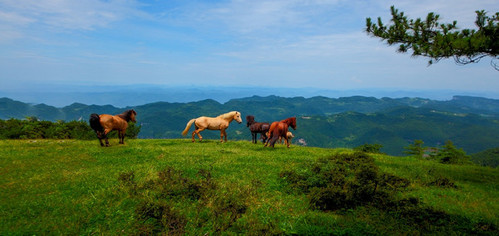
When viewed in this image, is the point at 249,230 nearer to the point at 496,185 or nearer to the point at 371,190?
the point at 371,190

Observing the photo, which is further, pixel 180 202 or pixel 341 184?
pixel 341 184

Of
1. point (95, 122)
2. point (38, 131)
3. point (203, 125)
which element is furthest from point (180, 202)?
point (38, 131)

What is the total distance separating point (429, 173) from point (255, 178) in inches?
345

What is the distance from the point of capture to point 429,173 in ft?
37.7

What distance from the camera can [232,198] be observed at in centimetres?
757

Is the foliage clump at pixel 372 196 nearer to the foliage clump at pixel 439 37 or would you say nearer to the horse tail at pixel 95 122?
the foliage clump at pixel 439 37

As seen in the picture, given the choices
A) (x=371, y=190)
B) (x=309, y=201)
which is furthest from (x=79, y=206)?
(x=371, y=190)

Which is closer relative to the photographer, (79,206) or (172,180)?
(79,206)

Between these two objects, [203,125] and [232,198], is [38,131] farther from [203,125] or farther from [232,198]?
[232,198]

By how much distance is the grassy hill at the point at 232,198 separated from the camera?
619 centimetres

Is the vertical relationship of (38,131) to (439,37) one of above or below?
below

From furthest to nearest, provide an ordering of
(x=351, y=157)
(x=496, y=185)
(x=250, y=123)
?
(x=250, y=123), (x=351, y=157), (x=496, y=185)

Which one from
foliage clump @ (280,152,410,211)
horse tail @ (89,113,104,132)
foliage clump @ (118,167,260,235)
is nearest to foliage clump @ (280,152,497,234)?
foliage clump @ (280,152,410,211)

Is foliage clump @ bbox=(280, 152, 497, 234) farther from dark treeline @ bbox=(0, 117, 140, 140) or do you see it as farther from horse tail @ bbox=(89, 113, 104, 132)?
dark treeline @ bbox=(0, 117, 140, 140)
